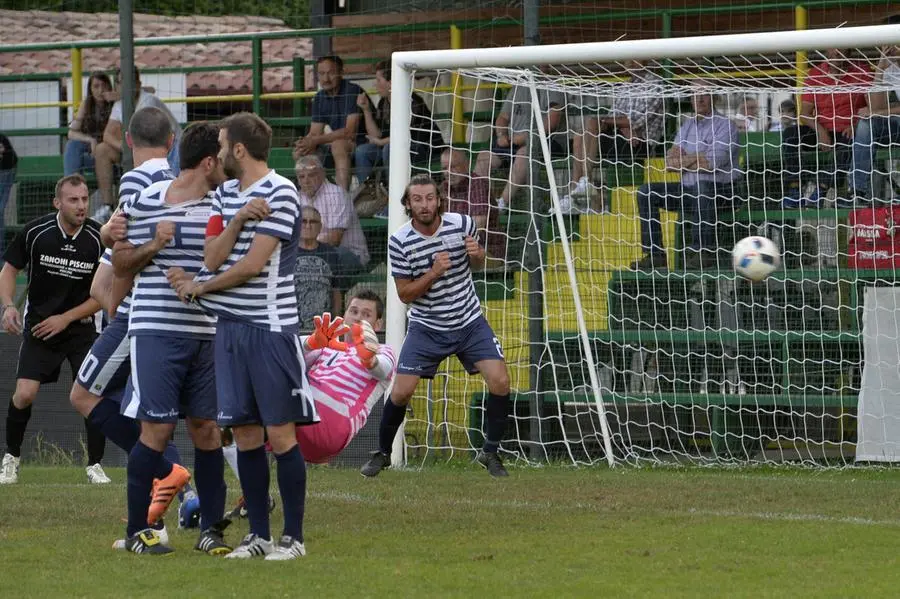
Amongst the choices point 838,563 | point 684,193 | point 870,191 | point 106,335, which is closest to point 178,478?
point 106,335

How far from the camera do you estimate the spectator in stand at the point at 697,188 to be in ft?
37.8

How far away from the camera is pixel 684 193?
11445 millimetres

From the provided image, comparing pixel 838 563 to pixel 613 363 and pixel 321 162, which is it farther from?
pixel 321 162

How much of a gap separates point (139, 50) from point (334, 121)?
9529mm

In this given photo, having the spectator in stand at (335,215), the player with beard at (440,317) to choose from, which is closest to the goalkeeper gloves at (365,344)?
the player with beard at (440,317)

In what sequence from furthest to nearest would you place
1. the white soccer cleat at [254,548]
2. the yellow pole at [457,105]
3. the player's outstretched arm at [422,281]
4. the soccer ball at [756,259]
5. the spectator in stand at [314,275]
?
1. the yellow pole at [457,105]
2. the spectator in stand at [314,275]
3. the player's outstretched arm at [422,281]
4. the soccer ball at [756,259]
5. the white soccer cleat at [254,548]

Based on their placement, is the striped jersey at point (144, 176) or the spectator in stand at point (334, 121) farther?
the spectator in stand at point (334, 121)

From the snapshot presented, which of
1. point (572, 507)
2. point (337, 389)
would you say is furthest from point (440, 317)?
point (337, 389)

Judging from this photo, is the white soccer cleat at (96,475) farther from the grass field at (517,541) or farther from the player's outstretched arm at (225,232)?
the player's outstretched arm at (225,232)

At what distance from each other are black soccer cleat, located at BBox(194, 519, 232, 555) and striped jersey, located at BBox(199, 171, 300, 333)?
3.52 feet

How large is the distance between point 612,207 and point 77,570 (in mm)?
7027

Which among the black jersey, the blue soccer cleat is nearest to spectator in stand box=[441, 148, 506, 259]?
the black jersey

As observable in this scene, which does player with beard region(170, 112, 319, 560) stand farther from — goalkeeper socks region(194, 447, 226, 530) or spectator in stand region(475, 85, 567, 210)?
spectator in stand region(475, 85, 567, 210)

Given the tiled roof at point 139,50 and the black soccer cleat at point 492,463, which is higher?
the tiled roof at point 139,50
